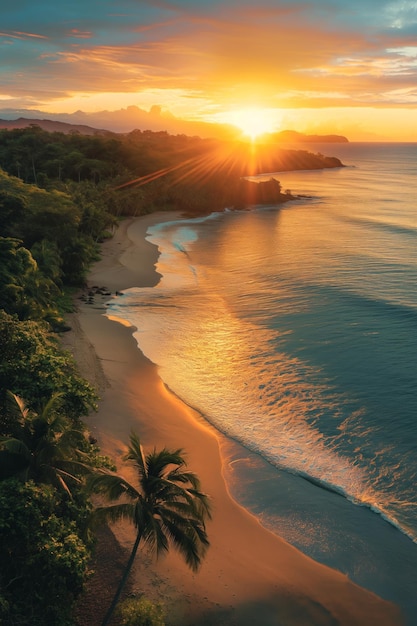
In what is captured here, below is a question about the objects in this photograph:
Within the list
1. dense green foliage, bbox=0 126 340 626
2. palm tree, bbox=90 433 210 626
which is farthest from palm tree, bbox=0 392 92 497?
palm tree, bbox=90 433 210 626

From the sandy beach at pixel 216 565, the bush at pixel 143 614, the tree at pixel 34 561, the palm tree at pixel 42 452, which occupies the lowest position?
the sandy beach at pixel 216 565

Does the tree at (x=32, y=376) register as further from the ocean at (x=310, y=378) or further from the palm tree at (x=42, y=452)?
the ocean at (x=310, y=378)

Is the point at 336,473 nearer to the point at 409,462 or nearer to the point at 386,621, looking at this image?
the point at 409,462

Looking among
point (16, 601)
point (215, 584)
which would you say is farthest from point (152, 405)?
point (16, 601)

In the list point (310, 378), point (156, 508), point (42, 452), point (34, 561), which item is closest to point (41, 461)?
point (42, 452)

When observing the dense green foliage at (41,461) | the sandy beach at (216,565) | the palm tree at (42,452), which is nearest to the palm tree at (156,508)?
the dense green foliage at (41,461)

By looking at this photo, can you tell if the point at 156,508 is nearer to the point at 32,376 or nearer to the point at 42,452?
the point at 42,452

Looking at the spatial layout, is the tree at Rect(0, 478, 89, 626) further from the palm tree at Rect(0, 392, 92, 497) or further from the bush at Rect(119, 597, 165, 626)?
the bush at Rect(119, 597, 165, 626)
